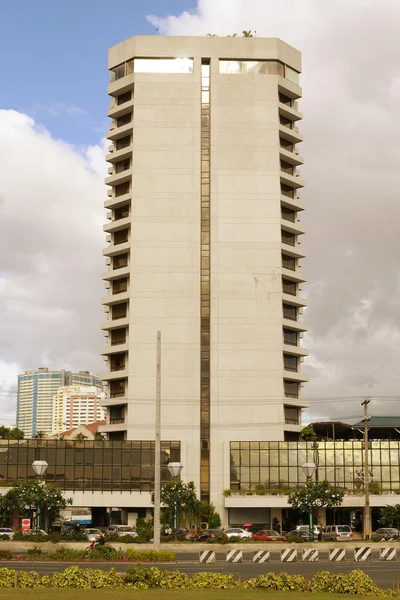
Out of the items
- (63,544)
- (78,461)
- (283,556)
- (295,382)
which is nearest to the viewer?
(283,556)

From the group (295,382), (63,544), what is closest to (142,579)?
(63,544)

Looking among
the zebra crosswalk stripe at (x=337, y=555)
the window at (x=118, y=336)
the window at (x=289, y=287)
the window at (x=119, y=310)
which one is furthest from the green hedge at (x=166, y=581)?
the window at (x=289, y=287)

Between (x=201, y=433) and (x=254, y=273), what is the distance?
68.7 ft

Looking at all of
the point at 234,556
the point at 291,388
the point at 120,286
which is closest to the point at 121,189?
the point at 120,286

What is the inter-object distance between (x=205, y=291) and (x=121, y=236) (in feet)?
48.9

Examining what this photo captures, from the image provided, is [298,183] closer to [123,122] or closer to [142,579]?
[123,122]

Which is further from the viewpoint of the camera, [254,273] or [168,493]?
[254,273]

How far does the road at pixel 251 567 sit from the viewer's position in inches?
1877

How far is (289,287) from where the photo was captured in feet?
374

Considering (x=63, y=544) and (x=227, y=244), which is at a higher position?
(x=227, y=244)

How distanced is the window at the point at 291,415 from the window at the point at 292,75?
147ft

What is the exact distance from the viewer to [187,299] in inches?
4210

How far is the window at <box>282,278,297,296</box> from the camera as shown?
371 feet

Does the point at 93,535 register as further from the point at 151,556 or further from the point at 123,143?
the point at 123,143
